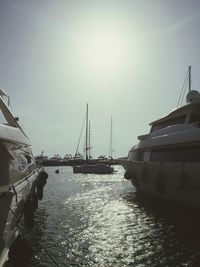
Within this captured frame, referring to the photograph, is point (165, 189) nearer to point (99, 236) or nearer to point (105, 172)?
point (99, 236)

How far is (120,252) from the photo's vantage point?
1062 cm

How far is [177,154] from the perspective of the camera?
17453 millimetres

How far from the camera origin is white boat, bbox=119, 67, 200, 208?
15.7m

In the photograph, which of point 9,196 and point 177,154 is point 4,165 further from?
point 177,154

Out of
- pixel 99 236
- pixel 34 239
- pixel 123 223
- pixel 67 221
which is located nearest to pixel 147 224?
pixel 123 223

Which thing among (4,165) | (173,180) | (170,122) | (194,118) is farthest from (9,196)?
(170,122)

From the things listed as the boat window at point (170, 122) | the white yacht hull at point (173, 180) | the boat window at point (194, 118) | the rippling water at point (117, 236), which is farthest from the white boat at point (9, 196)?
the boat window at point (170, 122)

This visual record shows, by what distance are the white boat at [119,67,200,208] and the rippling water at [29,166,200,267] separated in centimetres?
120

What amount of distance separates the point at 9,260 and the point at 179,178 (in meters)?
10.7

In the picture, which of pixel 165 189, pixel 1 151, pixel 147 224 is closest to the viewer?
pixel 1 151

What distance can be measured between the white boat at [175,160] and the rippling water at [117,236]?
3.92ft

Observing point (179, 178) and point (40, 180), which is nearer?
point (179, 178)

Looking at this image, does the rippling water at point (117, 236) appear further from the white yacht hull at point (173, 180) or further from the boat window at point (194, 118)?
the boat window at point (194, 118)

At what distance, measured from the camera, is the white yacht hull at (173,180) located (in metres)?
15.3
